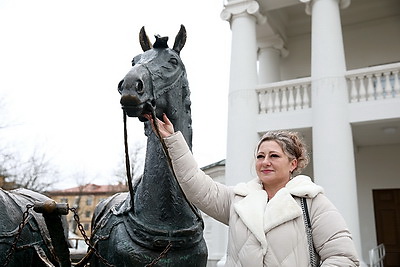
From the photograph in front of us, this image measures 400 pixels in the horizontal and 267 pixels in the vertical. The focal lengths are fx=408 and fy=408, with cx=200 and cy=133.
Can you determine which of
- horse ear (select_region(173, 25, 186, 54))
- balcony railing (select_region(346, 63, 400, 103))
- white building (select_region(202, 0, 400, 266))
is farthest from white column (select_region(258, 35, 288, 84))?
horse ear (select_region(173, 25, 186, 54))

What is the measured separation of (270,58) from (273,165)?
10.4 meters

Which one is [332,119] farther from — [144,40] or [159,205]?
[159,205]

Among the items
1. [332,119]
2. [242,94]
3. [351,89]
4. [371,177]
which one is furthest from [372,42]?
[242,94]

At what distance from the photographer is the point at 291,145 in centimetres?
201

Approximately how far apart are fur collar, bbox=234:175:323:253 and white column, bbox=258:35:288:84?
32.9 feet

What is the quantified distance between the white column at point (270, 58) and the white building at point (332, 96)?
0.10 feet

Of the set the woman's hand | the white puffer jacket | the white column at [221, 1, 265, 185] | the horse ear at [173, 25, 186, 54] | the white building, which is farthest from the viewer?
the white column at [221, 1, 265, 185]

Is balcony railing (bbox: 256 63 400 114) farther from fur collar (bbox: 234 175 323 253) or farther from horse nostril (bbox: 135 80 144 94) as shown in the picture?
horse nostril (bbox: 135 80 144 94)

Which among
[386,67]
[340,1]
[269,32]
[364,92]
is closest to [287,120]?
[364,92]

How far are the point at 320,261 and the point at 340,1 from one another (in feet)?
28.0

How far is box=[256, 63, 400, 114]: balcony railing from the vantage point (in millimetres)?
8438

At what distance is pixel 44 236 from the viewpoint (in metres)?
2.89

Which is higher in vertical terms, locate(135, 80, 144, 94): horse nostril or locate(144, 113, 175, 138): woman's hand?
locate(135, 80, 144, 94): horse nostril

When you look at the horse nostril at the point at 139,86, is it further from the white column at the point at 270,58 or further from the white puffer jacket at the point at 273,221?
the white column at the point at 270,58
